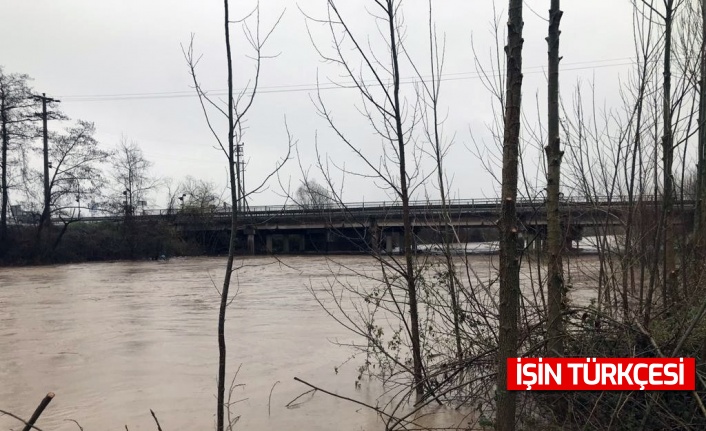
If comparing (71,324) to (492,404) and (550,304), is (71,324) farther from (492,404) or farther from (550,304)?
(550,304)

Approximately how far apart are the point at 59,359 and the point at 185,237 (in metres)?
43.4

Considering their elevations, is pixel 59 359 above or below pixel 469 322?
below

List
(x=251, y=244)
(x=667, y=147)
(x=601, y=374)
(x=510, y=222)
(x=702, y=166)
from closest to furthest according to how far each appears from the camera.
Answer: (x=510, y=222)
(x=601, y=374)
(x=667, y=147)
(x=702, y=166)
(x=251, y=244)

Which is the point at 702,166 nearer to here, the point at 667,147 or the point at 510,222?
the point at 667,147

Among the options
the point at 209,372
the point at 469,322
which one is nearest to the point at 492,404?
the point at 469,322

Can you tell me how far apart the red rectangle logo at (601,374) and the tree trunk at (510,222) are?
4.02 ft

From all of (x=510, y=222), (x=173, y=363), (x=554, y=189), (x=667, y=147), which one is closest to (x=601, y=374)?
(x=554, y=189)

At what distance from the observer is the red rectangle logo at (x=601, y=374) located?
11.3 feet

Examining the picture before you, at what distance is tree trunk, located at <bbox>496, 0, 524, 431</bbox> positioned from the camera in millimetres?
2205

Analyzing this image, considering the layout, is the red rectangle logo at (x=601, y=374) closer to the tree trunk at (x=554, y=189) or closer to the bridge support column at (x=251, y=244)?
the tree trunk at (x=554, y=189)

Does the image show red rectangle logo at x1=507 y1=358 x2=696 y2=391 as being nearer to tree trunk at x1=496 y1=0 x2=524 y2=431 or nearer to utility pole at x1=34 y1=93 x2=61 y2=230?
tree trunk at x1=496 y1=0 x2=524 y2=431

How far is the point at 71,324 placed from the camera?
13.6m

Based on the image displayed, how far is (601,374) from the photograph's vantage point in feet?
12.2

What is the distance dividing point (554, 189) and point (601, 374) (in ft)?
4.21
